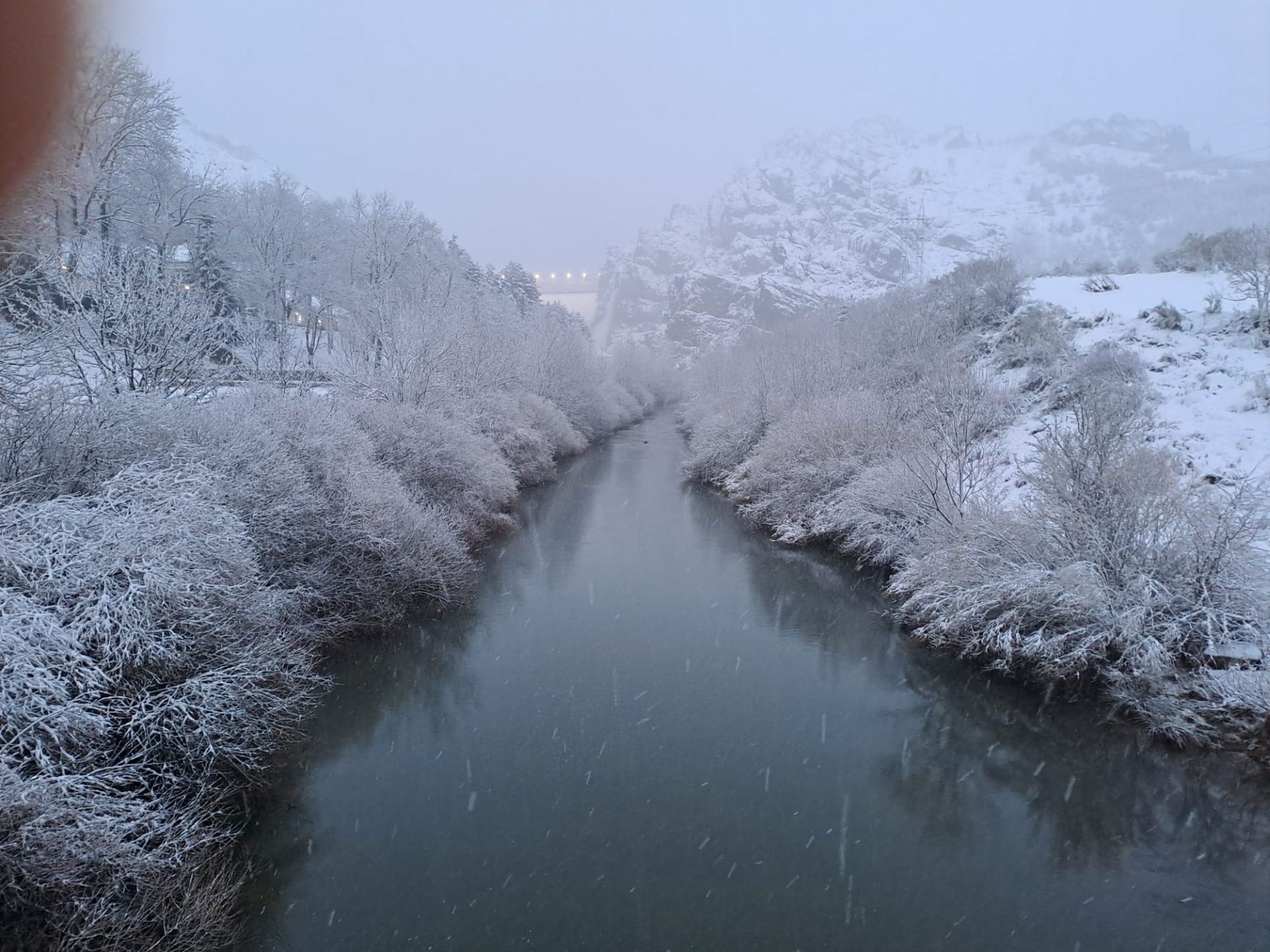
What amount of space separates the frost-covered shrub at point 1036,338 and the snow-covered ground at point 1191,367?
0.42 m

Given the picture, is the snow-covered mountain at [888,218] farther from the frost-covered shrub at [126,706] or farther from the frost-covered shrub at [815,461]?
the frost-covered shrub at [126,706]

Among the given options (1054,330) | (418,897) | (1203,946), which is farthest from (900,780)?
(1054,330)

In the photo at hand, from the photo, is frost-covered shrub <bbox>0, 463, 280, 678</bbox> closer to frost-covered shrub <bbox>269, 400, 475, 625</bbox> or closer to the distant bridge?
frost-covered shrub <bbox>269, 400, 475, 625</bbox>

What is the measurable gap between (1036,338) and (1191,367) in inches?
228

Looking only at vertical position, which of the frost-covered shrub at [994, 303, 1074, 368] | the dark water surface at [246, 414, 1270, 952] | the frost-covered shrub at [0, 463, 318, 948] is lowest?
the dark water surface at [246, 414, 1270, 952]

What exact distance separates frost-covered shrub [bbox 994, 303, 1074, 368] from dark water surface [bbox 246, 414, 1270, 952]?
43.9ft

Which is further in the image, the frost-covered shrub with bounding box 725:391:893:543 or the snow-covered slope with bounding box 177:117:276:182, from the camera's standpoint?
the snow-covered slope with bounding box 177:117:276:182

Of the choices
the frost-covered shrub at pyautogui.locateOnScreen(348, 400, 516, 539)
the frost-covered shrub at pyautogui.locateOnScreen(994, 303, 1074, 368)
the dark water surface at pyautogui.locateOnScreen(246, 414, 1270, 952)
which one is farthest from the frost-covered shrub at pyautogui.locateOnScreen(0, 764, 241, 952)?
the frost-covered shrub at pyautogui.locateOnScreen(994, 303, 1074, 368)

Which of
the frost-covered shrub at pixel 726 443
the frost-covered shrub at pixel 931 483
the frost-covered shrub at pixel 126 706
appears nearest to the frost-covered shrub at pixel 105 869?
the frost-covered shrub at pixel 126 706

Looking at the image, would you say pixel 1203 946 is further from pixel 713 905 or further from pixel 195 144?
pixel 195 144

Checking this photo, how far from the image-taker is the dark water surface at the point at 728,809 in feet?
23.4

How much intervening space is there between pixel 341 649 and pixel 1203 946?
12439 millimetres

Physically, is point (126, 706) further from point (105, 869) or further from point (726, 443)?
point (726, 443)

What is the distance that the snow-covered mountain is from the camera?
9375 centimetres
